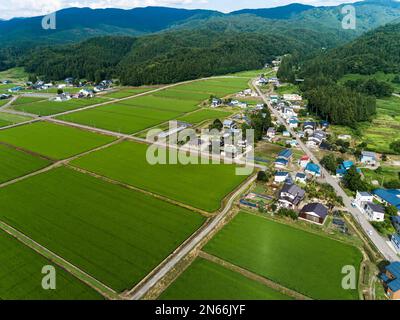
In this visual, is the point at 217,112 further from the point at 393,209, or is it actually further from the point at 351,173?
the point at 393,209

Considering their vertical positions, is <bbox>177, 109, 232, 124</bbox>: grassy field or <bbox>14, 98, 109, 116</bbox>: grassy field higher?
<bbox>14, 98, 109, 116</bbox>: grassy field

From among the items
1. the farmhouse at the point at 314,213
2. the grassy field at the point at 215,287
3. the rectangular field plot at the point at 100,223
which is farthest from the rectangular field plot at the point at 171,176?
the grassy field at the point at 215,287

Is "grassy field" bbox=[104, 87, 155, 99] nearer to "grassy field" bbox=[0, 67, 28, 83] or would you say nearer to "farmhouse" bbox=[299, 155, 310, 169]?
"grassy field" bbox=[0, 67, 28, 83]

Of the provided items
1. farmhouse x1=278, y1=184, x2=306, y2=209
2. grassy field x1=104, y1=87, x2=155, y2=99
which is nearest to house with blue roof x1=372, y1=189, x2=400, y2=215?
farmhouse x1=278, y1=184, x2=306, y2=209

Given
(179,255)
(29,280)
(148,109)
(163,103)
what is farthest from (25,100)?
(179,255)

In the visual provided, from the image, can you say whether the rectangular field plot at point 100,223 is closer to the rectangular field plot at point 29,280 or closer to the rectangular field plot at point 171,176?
the rectangular field plot at point 29,280

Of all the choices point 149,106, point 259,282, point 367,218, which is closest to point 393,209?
point 367,218

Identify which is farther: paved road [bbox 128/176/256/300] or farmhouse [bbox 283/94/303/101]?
farmhouse [bbox 283/94/303/101]
